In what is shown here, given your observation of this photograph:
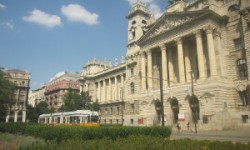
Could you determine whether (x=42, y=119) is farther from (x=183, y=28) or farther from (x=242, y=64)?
(x=242, y=64)

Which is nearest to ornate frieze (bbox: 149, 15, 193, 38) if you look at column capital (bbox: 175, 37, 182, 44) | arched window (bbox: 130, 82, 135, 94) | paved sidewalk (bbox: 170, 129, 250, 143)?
column capital (bbox: 175, 37, 182, 44)

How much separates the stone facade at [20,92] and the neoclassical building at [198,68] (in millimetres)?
67226

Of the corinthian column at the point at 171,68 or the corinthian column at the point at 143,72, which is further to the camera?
the corinthian column at the point at 143,72

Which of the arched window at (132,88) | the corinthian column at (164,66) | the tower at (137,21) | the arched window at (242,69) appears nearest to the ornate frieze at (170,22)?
the corinthian column at (164,66)

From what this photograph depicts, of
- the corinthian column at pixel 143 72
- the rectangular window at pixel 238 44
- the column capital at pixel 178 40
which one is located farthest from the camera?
the corinthian column at pixel 143 72

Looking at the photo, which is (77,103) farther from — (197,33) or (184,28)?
(197,33)

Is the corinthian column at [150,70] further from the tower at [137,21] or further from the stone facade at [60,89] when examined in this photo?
the stone facade at [60,89]

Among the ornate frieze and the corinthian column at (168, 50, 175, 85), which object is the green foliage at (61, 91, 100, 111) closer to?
the corinthian column at (168, 50, 175, 85)

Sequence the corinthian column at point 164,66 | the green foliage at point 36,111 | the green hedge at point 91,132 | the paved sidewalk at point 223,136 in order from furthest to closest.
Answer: the green foliage at point 36,111, the corinthian column at point 164,66, the paved sidewalk at point 223,136, the green hedge at point 91,132

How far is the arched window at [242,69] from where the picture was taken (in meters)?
42.1

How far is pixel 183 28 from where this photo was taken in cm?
Answer: 4881

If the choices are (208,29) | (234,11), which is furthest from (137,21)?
(234,11)

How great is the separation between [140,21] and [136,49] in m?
9.01

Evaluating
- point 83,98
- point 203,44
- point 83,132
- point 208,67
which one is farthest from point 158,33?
point 83,132
